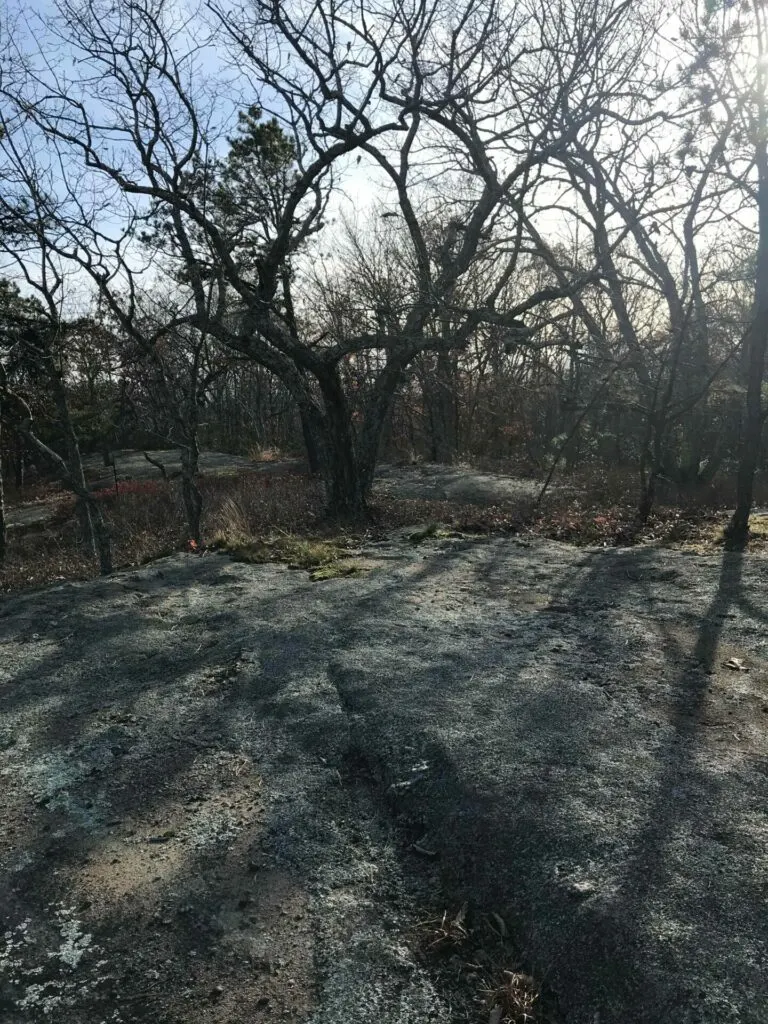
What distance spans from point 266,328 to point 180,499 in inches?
371

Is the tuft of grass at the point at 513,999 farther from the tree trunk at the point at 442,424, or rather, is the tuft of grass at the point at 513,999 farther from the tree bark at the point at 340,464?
the tree trunk at the point at 442,424

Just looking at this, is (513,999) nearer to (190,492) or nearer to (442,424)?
(190,492)

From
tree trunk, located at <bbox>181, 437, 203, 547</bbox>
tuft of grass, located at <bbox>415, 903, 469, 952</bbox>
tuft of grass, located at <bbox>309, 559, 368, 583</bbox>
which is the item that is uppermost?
tree trunk, located at <bbox>181, 437, 203, 547</bbox>

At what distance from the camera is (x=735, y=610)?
189 inches

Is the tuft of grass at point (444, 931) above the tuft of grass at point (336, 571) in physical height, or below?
below

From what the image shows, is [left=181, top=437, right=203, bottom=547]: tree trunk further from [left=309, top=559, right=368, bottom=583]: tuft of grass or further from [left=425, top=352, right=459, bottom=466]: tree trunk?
[left=425, top=352, right=459, bottom=466]: tree trunk

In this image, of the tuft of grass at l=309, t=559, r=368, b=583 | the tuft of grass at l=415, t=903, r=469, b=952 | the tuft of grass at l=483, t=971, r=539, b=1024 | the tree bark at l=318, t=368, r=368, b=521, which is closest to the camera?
the tuft of grass at l=483, t=971, r=539, b=1024

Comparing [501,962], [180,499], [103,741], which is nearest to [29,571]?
[180,499]

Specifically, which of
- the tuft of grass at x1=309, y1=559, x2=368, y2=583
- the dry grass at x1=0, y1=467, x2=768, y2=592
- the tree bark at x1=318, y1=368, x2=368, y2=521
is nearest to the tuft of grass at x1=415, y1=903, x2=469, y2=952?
the tuft of grass at x1=309, y1=559, x2=368, y2=583

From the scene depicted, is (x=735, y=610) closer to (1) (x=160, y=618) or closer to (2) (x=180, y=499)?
(1) (x=160, y=618)

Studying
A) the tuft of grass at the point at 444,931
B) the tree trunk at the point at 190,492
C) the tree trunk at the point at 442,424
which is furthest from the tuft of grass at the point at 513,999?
the tree trunk at the point at 442,424

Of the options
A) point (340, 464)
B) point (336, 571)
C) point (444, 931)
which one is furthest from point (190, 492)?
point (444, 931)

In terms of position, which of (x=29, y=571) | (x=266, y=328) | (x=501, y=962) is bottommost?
(x=29, y=571)

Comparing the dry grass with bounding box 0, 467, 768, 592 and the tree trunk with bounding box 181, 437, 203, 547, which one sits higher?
the tree trunk with bounding box 181, 437, 203, 547
